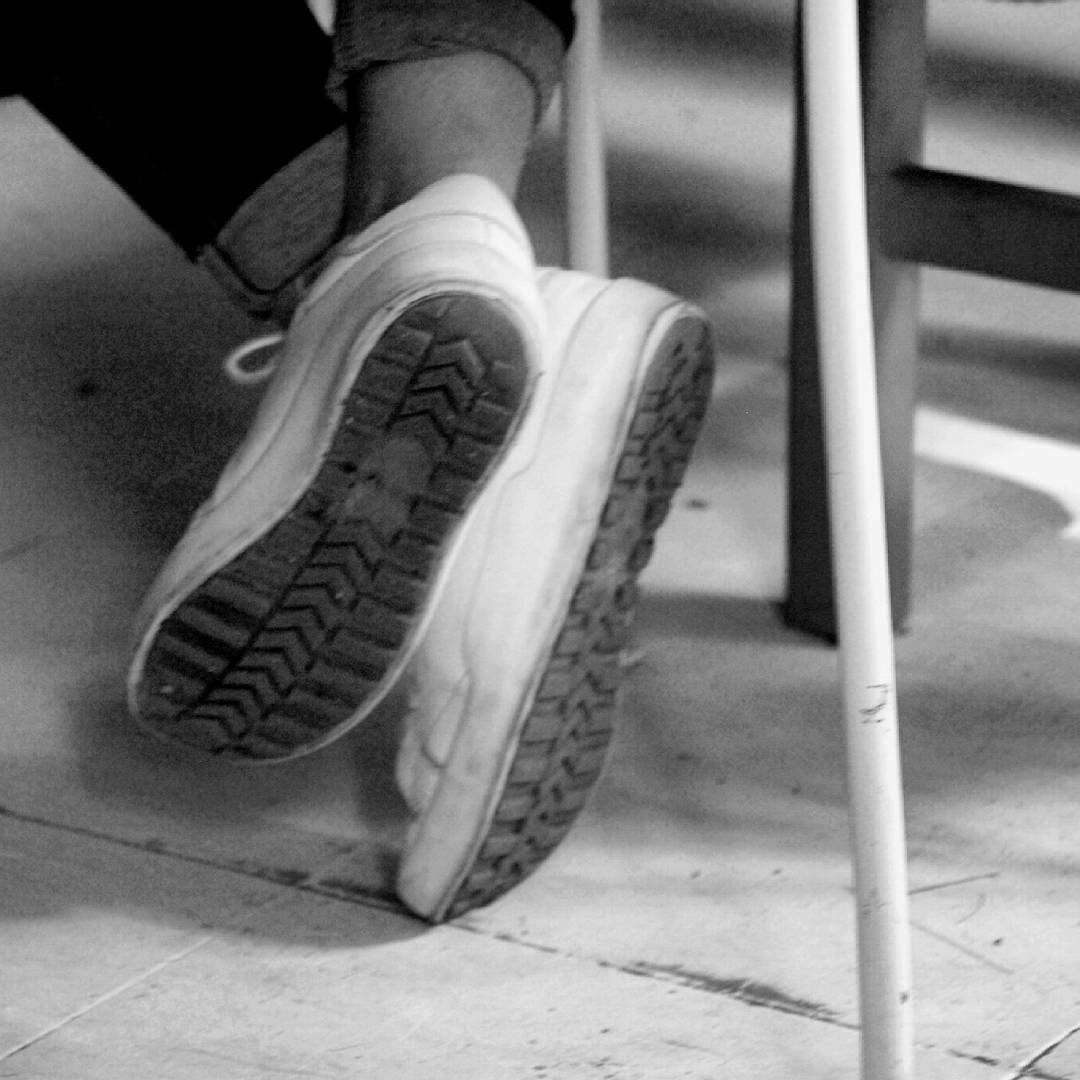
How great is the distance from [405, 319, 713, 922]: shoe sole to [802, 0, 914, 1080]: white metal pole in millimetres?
229

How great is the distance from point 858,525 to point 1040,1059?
0.90ft

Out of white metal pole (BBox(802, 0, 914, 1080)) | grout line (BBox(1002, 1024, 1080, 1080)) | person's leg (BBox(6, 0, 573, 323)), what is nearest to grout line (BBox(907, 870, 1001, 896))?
grout line (BBox(1002, 1024, 1080, 1080))

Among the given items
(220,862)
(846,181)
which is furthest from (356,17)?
(220,862)

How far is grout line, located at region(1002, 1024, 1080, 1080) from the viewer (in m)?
0.80

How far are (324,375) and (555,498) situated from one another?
0.13 m

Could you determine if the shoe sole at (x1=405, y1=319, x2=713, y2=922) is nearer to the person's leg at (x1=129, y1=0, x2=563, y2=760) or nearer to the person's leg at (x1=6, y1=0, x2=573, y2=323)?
the person's leg at (x1=129, y1=0, x2=563, y2=760)

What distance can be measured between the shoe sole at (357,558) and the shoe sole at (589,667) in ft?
0.25

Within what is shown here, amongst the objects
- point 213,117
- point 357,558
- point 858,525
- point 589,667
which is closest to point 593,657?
point 589,667

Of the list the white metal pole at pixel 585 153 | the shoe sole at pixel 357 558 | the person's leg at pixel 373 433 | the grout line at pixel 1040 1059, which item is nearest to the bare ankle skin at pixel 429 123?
the person's leg at pixel 373 433

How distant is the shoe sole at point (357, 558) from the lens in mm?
815

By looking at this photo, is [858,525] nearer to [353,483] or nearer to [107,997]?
[353,483]

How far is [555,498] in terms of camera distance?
92 centimetres

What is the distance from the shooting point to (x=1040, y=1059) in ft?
2.67

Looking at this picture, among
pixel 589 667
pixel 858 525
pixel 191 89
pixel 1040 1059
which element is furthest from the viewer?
pixel 191 89
